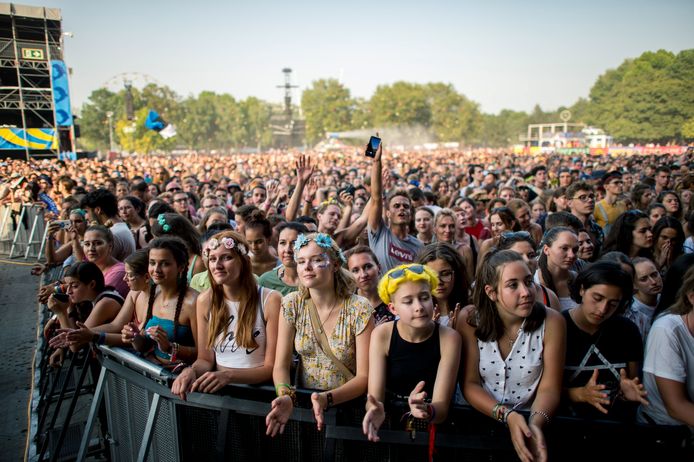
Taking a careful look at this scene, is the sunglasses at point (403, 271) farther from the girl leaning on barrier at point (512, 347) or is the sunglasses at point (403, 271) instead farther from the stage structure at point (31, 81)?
the stage structure at point (31, 81)

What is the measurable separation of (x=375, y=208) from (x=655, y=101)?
85.8 metres

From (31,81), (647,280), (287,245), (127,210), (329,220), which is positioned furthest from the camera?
(31,81)

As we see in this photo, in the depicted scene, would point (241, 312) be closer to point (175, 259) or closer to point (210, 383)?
point (210, 383)

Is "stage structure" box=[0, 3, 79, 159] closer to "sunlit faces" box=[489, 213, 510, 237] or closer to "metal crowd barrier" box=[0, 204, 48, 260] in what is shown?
"metal crowd barrier" box=[0, 204, 48, 260]

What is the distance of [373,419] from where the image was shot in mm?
2270

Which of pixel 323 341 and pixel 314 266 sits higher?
pixel 314 266

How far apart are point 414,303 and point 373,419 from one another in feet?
1.91

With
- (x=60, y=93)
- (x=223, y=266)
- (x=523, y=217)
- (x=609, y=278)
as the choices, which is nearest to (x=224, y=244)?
(x=223, y=266)

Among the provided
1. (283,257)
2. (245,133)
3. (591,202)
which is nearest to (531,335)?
(283,257)

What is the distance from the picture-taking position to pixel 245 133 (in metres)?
118

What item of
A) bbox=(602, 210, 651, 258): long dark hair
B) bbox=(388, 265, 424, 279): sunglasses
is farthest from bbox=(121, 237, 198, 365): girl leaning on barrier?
bbox=(602, 210, 651, 258): long dark hair

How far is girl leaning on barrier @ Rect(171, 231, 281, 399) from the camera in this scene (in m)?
3.01

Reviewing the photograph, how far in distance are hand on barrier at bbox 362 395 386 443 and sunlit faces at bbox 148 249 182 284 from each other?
6.37ft

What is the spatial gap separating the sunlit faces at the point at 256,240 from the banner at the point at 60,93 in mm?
33289
